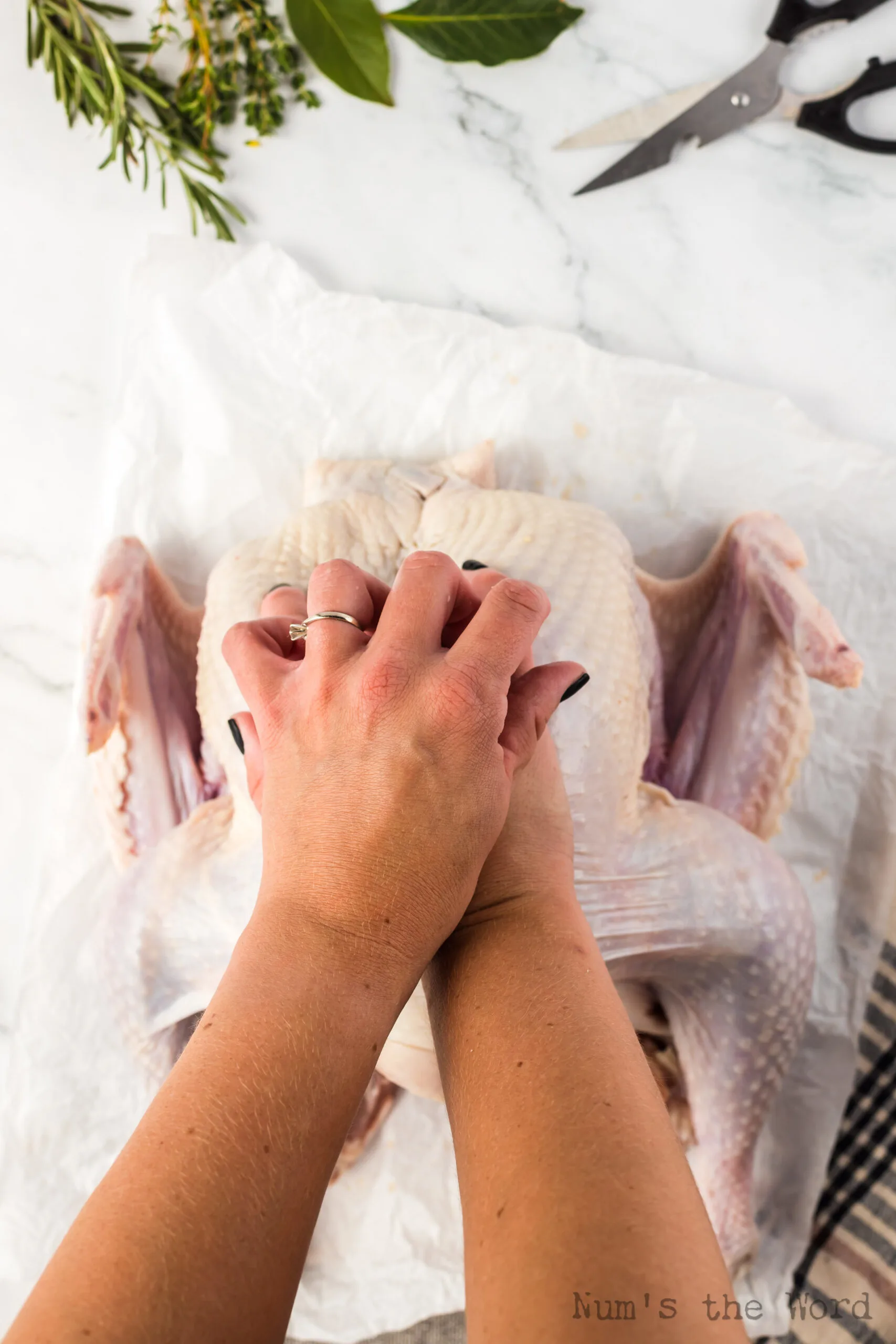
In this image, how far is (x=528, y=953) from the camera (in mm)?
587

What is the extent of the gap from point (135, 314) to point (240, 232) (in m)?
0.16

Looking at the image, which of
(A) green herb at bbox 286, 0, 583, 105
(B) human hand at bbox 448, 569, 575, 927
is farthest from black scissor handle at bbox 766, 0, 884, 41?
(B) human hand at bbox 448, 569, 575, 927

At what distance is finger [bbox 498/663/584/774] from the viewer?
2.02ft

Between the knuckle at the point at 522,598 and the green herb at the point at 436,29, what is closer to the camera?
the knuckle at the point at 522,598

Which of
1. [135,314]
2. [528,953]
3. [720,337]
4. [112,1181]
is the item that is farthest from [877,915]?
[135,314]

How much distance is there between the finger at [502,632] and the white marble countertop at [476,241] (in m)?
0.60

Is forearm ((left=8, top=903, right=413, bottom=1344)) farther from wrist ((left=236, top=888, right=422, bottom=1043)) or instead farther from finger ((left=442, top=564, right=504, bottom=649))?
finger ((left=442, top=564, right=504, bottom=649))

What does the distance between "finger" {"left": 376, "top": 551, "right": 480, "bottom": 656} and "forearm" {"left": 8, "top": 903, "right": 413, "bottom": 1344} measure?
179mm

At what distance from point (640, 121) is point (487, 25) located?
202mm

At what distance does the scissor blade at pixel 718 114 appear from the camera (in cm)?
105

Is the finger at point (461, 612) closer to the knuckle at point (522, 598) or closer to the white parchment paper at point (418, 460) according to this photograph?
the knuckle at point (522, 598)

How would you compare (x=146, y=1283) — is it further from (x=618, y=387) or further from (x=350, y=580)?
(x=618, y=387)

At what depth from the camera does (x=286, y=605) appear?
0.75m

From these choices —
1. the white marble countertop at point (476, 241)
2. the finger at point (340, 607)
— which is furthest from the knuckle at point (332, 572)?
the white marble countertop at point (476, 241)
